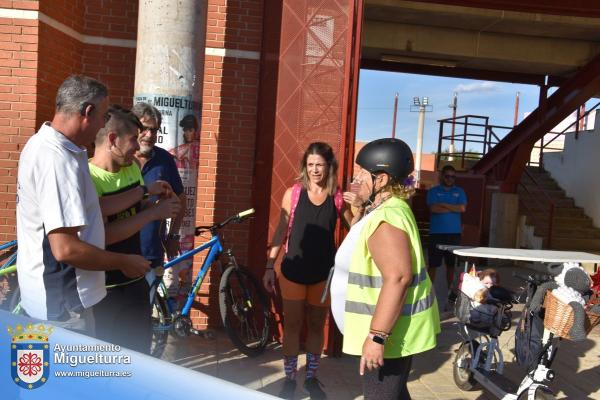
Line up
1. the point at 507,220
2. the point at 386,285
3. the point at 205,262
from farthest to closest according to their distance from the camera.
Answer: the point at 507,220 < the point at 205,262 < the point at 386,285

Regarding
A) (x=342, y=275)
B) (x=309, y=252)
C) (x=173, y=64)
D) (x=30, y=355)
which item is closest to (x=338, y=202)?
(x=309, y=252)

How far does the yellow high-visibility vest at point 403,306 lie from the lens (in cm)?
260

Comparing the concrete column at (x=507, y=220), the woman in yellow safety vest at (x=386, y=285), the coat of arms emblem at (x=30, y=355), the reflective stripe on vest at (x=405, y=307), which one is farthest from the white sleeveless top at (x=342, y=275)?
the concrete column at (x=507, y=220)

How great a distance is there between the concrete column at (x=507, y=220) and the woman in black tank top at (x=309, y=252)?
33.7 ft

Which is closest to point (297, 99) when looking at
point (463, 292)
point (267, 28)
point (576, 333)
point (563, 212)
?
point (267, 28)

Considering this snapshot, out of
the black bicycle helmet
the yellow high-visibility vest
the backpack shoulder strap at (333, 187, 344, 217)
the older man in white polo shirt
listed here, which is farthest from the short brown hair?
the backpack shoulder strap at (333, 187, 344, 217)

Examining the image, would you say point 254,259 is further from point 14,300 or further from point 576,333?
point 576,333

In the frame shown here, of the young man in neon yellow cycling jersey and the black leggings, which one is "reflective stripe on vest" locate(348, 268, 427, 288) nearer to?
the black leggings

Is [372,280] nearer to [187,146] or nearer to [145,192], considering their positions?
[145,192]

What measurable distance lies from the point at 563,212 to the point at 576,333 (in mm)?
11384

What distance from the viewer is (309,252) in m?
4.25

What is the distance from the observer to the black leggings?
2646 mm

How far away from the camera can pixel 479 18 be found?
13258 mm

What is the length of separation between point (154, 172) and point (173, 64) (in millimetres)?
1003
